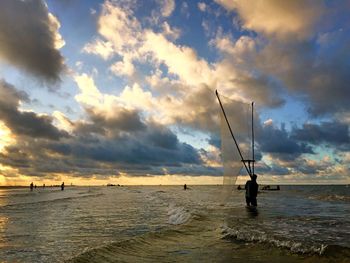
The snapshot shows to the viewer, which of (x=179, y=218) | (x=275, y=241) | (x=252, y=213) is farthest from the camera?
(x=252, y=213)

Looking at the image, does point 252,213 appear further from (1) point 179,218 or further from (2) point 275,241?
(2) point 275,241

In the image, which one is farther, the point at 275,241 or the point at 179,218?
the point at 179,218

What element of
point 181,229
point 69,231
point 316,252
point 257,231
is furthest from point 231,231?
point 69,231

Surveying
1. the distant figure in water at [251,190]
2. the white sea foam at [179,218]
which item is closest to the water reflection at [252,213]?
the distant figure in water at [251,190]

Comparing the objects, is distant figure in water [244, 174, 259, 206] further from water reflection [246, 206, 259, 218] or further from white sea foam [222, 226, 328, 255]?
white sea foam [222, 226, 328, 255]

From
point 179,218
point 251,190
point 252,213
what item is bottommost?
point 179,218

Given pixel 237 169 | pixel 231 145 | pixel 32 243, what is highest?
pixel 231 145

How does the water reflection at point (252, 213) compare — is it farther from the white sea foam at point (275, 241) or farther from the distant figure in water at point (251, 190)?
the white sea foam at point (275, 241)

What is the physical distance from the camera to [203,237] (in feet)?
58.3

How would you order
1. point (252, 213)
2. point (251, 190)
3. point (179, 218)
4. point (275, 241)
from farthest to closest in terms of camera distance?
1. point (251, 190)
2. point (252, 213)
3. point (179, 218)
4. point (275, 241)

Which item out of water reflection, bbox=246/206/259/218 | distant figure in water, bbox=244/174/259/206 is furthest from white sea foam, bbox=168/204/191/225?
distant figure in water, bbox=244/174/259/206

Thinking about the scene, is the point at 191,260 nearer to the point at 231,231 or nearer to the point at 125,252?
the point at 125,252

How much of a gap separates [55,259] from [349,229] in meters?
16.9

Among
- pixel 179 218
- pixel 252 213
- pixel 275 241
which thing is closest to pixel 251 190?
pixel 252 213
